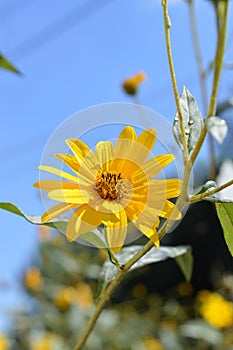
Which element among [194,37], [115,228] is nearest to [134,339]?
[194,37]

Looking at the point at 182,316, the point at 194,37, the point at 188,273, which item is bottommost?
the point at 182,316

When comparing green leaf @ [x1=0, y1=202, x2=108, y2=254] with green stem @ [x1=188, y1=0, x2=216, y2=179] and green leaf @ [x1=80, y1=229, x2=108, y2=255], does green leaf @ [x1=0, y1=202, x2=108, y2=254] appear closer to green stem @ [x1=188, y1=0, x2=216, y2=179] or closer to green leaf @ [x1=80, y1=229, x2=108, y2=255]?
green leaf @ [x1=80, y1=229, x2=108, y2=255]

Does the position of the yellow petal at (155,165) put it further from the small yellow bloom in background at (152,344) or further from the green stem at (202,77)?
the small yellow bloom in background at (152,344)

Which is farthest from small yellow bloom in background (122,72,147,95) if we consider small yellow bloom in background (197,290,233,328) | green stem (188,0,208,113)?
small yellow bloom in background (197,290,233,328)

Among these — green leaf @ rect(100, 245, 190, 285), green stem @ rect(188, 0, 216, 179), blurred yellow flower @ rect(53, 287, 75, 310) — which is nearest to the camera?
green leaf @ rect(100, 245, 190, 285)

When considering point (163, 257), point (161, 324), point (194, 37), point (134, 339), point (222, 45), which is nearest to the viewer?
point (222, 45)

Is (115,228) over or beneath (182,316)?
over

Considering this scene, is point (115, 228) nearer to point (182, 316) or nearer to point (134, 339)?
point (134, 339)

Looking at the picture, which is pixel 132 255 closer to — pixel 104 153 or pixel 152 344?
pixel 104 153

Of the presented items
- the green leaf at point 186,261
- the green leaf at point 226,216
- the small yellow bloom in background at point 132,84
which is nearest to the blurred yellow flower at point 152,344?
the small yellow bloom in background at point 132,84
